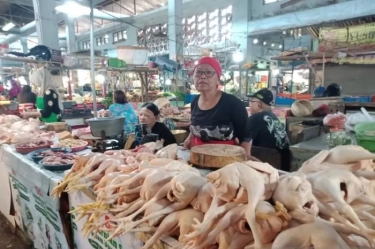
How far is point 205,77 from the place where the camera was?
2287mm

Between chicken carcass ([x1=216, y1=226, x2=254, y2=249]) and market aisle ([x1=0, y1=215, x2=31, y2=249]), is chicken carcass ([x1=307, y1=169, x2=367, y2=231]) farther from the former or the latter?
market aisle ([x1=0, y1=215, x2=31, y2=249])

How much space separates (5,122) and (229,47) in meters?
10.7

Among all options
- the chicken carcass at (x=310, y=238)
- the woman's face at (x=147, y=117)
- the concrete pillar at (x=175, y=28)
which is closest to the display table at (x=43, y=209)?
the chicken carcass at (x=310, y=238)

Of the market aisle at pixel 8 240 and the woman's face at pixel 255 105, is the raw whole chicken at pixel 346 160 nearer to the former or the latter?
the woman's face at pixel 255 105

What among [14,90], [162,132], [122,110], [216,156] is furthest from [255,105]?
[14,90]

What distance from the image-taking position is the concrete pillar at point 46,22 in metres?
8.24

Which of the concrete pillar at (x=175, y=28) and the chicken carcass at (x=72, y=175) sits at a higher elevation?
the concrete pillar at (x=175, y=28)

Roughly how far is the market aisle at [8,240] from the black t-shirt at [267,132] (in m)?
3.06

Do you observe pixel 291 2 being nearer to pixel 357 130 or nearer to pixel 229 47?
pixel 229 47

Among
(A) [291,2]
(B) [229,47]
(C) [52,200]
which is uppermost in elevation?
(A) [291,2]

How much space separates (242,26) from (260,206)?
1335 centimetres

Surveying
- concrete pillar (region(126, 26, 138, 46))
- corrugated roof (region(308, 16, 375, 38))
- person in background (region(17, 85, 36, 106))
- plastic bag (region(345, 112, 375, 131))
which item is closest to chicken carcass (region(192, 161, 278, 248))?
plastic bag (region(345, 112, 375, 131))

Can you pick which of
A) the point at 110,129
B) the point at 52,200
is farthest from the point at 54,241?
the point at 110,129

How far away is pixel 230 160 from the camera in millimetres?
1571
